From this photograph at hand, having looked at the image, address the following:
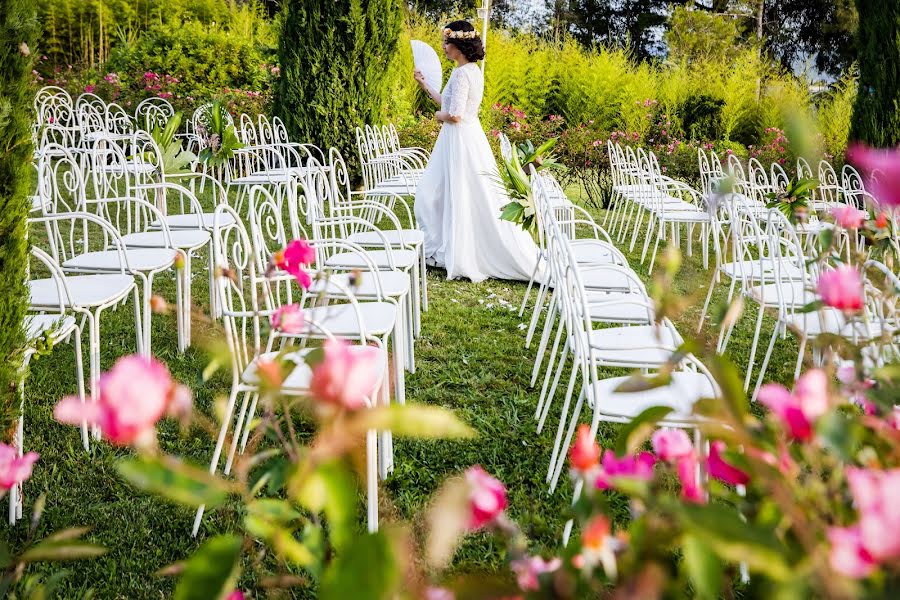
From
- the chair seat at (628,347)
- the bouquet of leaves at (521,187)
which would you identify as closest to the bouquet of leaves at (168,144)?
the bouquet of leaves at (521,187)

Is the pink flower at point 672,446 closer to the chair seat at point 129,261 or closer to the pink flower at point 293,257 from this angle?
A: the pink flower at point 293,257

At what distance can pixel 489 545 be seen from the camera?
2.42 m

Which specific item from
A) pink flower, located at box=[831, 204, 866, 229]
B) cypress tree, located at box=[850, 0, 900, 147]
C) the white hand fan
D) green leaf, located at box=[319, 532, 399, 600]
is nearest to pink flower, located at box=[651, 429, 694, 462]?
green leaf, located at box=[319, 532, 399, 600]

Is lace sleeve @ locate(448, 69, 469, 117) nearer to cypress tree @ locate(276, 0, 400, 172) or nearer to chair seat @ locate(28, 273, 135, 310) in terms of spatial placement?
chair seat @ locate(28, 273, 135, 310)

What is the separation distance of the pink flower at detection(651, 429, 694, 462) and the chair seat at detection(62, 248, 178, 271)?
9.71ft

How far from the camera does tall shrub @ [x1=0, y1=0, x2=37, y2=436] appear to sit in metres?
1.97

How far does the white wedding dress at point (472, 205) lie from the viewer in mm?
5656

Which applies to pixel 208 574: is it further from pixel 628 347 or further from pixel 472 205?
pixel 472 205

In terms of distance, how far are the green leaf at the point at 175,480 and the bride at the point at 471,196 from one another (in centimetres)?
519

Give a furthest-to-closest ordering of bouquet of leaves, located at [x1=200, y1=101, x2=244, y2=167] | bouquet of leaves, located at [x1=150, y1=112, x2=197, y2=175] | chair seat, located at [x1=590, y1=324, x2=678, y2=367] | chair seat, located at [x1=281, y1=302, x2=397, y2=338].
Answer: bouquet of leaves, located at [x1=200, y1=101, x2=244, y2=167] < bouquet of leaves, located at [x1=150, y1=112, x2=197, y2=175] < chair seat, located at [x1=281, y1=302, x2=397, y2=338] < chair seat, located at [x1=590, y1=324, x2=678, y2=367]

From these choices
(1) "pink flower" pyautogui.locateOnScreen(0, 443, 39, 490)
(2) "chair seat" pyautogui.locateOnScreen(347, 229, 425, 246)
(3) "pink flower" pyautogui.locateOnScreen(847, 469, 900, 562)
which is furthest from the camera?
(2) "chair seat" pyautogui.locateOnScreen(347, 229, 425, 246)

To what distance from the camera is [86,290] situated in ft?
9.77

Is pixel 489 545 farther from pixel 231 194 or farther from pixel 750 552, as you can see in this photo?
pixel 231 194

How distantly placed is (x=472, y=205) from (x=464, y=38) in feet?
3.75
